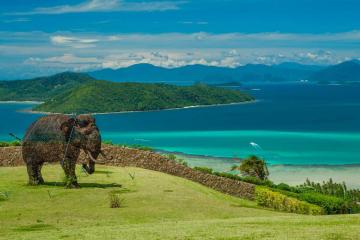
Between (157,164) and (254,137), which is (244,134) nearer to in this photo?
(254,137)

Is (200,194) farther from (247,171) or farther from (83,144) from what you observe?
(247,171)

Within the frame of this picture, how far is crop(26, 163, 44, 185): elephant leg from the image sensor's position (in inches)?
1127

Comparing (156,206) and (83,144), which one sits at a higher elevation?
(83,144)

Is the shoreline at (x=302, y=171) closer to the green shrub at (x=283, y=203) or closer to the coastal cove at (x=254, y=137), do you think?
the coastal cove at (x=254, y=137)

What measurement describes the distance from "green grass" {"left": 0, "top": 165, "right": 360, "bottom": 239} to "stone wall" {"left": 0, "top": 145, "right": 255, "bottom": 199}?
2.54 m

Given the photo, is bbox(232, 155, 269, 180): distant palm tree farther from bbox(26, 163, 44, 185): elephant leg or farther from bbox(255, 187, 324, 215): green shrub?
bbox(26, 163, 44, 185): elephant leg

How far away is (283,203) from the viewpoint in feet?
98.6

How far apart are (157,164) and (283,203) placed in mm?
10303

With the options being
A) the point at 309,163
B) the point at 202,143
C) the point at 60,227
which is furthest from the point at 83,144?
the point at 202,143

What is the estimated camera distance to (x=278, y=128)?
128625mm

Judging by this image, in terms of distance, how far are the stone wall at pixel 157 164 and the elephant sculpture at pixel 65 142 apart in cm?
875

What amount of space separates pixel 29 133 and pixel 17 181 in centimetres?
339

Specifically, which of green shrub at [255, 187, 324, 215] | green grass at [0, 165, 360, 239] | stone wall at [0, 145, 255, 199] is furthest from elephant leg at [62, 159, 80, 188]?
green shrub at [255, 187, 324, 215]

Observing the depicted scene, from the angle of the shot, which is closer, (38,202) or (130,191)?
(38,202)
